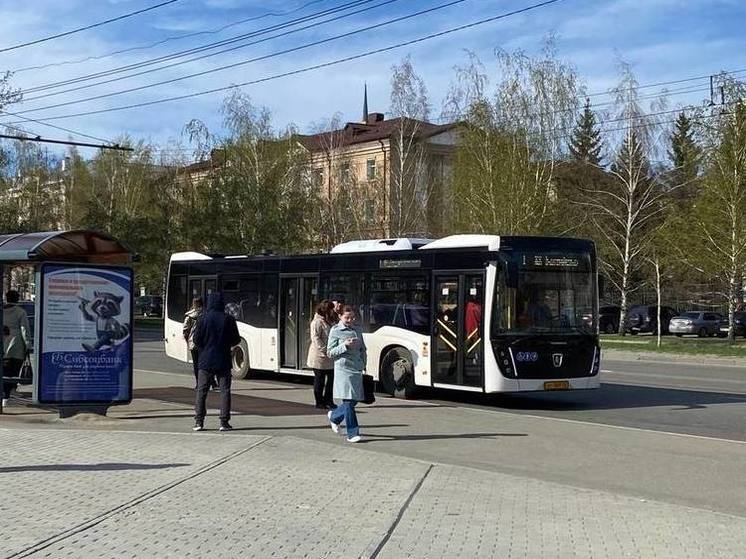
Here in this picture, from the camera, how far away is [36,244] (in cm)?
1210

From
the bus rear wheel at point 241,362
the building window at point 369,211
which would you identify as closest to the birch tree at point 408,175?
the building window at point 369,211

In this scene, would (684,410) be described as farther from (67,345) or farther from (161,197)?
(161,197)

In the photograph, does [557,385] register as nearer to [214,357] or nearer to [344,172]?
[214,357]

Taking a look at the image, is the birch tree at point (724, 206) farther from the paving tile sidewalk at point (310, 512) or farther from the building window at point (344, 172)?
the paving tile sidewalk at point (310, 512)

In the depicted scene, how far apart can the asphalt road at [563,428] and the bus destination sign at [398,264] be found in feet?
8.04

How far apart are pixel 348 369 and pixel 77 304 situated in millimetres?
4200

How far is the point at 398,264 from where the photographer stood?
53.6ft

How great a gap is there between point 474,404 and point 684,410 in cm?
350

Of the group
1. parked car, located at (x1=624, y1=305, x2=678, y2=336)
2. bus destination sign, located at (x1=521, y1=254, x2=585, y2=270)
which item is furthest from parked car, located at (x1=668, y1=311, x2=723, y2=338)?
bus destination sign, located at (x1=521, y1=254, x2=585, y2=270)

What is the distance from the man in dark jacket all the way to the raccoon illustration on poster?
1.79 m

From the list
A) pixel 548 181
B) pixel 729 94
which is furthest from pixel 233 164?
pixel 729 94

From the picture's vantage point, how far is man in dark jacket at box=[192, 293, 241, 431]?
1114cm

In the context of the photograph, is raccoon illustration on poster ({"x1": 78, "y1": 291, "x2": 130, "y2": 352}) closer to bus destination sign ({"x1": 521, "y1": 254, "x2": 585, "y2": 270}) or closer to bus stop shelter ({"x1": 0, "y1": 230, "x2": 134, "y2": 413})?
bus stop shelter ({"x1": 0, "y1": 230, "x2": 134, "y2": 413})

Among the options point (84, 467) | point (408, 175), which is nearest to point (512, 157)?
point (408, 175)
